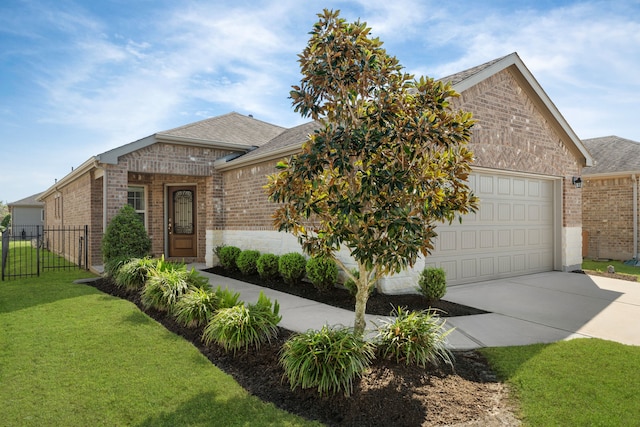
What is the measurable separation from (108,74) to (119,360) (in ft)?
25.7

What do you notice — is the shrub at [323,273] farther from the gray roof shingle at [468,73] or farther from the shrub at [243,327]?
the gray roof shingle at [468,73]

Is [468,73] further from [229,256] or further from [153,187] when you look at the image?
[153,187]

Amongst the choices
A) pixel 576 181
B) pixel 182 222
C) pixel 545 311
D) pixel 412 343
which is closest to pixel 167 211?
pixel 182 222

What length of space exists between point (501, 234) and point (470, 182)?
183cm

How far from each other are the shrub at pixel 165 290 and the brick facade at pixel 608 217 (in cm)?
1509

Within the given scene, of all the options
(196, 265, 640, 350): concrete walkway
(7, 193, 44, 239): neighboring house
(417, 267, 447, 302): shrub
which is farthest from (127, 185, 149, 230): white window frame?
(7, 193, 44, 239): neighboring house

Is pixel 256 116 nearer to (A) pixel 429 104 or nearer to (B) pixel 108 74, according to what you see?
(B) pixel 108 74

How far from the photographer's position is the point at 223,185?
12.0m

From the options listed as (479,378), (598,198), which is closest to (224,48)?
(479,378)

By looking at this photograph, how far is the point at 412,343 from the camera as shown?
388cm

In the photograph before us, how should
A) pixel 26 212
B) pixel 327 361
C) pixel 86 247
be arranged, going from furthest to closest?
pixel 26 212 < pixel 86 247 < pixel 327 361

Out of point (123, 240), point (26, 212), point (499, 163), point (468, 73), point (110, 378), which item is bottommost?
point (110, 378)

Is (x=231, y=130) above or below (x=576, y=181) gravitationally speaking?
above

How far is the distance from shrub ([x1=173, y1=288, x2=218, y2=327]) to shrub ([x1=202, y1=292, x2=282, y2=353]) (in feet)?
1.66
